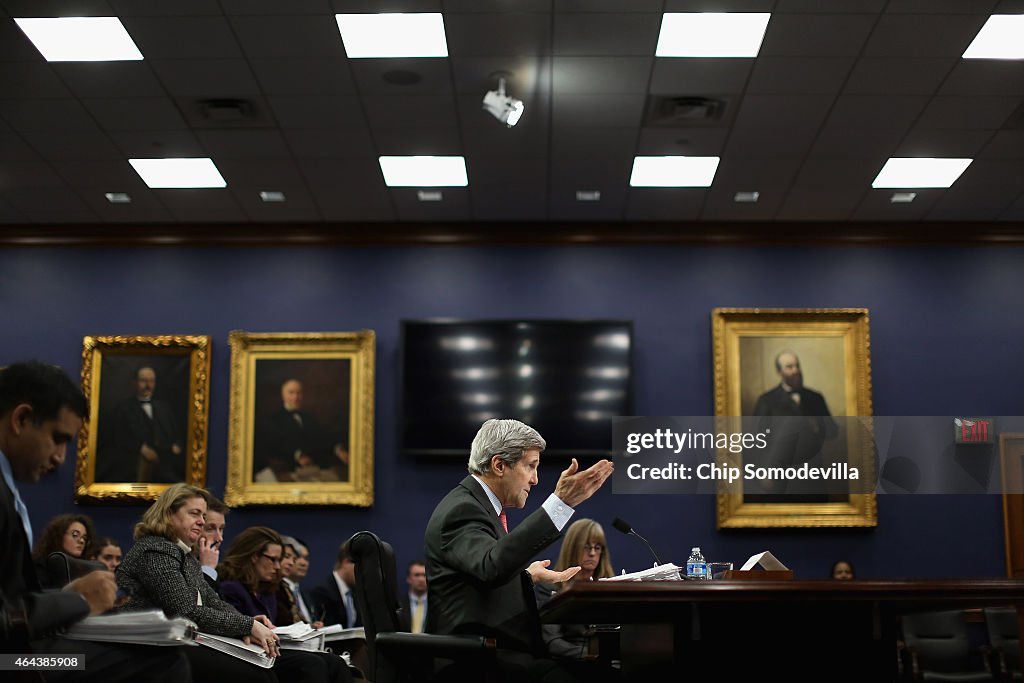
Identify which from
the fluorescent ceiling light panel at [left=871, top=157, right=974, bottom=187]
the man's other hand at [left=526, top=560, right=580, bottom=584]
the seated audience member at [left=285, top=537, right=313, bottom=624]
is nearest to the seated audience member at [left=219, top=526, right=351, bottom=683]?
the seated audience member at [left=285, top=537, right=313, bottom=624]

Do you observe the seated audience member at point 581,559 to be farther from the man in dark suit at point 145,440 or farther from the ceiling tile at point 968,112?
the man in dark suit at point 145,440

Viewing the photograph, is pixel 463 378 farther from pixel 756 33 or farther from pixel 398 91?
pixel 756 33

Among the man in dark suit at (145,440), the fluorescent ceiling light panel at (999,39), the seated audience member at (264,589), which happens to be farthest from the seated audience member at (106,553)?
the fluorescent ceiling light panel at (999,39)

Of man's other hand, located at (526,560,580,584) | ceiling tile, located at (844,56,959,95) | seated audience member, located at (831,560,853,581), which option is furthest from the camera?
seated audience member, located at (831,560,853,581)

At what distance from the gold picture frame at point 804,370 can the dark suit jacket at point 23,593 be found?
24.3ft

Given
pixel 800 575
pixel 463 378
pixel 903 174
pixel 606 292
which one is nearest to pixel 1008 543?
pixel 800 575

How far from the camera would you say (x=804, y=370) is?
9438 millimetres

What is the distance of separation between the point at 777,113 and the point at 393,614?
522 cm

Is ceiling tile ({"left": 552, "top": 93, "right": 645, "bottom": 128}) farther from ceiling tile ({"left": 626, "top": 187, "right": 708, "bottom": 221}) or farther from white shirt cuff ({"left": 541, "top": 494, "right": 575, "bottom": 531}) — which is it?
white shirt cuff ({"left": 541, "top": 494, "right": 575, "bottom": 531})

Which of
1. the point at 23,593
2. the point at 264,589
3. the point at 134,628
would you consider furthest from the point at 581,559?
the point at 23,593

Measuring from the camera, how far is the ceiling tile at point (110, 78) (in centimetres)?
695

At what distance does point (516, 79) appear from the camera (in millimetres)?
7176

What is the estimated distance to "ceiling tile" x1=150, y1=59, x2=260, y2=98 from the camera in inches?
274

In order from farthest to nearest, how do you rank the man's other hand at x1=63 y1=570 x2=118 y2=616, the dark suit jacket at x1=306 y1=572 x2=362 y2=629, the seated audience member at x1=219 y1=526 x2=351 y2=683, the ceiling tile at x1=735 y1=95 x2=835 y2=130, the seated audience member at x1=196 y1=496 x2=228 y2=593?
the dark suit jacket at x1=306 y1=572 x2=362 y2=629, the ceiling tile at x1=735 y1=95 x2=835 y2=130, the seated audience member at x1=196 y1=496 x2=228 y2=593, the seated audience member at x1=219 y1=526 x2=351 y2=683, the man's other hand at x1=63 y1=570 x2=118 y2=616
